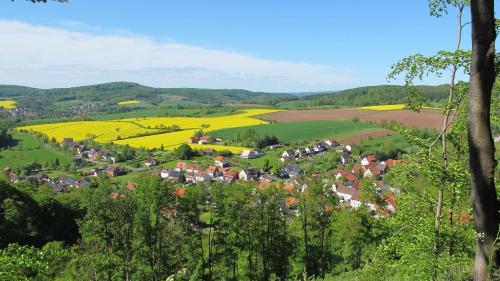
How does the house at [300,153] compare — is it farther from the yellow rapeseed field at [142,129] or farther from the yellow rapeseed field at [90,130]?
the yellow rapeseed field at [90,130]

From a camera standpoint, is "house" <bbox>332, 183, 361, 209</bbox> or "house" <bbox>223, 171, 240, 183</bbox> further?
"house" <bbox>223, 171, 240, 183</bbox>

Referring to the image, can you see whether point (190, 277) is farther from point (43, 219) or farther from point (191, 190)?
point (43, 219)

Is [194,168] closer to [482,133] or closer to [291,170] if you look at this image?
[291,170]

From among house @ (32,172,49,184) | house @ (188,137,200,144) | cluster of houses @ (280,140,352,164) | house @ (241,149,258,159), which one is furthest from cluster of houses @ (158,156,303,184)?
house @ (188,137,200,144)

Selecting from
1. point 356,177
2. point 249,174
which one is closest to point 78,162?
point 249,174

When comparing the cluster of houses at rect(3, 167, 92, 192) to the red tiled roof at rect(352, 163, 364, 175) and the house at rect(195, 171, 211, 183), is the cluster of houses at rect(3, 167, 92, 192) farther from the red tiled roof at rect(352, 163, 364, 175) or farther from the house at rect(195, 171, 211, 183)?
the red tiled roof at rect(352, 163, 364, 175)

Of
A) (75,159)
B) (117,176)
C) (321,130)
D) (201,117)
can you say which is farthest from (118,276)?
(201,117)
